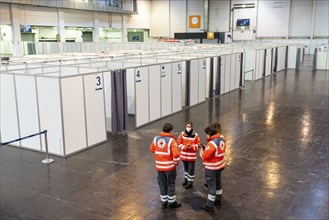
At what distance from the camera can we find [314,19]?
36219mm

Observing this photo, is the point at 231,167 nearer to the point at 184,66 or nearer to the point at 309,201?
the point at 309,201

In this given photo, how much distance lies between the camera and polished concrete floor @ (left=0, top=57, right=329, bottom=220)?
5992mm

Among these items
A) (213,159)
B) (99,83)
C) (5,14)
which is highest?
(5,14)

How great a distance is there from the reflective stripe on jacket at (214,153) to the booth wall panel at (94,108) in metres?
4.68

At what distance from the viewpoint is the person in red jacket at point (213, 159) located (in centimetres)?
557

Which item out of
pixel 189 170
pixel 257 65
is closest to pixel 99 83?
pixel 189 170

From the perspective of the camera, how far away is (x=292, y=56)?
101ft

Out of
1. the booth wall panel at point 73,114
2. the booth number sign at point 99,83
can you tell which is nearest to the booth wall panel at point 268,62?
the booth number sign at point 99,83

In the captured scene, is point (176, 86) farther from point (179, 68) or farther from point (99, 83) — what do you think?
point (99, 83)

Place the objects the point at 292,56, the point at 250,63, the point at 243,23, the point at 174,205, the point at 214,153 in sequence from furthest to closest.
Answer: the point at 243,23 → the point at 292,56 → the point at 250,63 → the point at 174,205 → the point at 214,153

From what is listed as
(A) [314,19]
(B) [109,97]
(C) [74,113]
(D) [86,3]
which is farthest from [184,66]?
(A) [314,19]

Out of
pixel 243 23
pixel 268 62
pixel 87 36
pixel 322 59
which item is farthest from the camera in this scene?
pixel 243 23

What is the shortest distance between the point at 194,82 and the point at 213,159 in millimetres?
9299

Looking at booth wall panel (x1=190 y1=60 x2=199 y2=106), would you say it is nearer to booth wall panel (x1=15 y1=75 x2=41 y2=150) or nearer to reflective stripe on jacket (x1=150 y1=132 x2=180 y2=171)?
booth wall panel (x1=15 y1=75 x2=41 y2=150)
